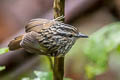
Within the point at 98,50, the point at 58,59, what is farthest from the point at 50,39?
the point at 98,50

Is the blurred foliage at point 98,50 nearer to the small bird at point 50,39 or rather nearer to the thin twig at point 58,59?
the small bird at point 50,39

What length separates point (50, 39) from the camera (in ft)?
11.4

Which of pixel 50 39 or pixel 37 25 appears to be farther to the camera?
pixel 37 25

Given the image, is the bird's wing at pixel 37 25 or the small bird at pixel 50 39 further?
the bird's wing at pixel 37 25

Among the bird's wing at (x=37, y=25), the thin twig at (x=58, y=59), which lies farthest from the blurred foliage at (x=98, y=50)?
the thin twig at (x=58, y=59)

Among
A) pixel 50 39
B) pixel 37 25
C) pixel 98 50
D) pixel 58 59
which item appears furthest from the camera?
pixel 98 50

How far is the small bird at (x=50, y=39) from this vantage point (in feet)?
11.0

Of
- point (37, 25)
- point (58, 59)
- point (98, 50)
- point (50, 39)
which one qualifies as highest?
point (37, 25)

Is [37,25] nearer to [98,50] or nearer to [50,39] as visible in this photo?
[50,39]

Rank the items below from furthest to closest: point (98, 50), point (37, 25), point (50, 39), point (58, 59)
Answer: point (98, 50) < point (37, 25) < point (50, 39) < point (58, 59)

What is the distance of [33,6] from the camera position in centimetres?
817

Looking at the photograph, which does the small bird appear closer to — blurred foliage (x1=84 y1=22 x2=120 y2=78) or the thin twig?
the thin twig

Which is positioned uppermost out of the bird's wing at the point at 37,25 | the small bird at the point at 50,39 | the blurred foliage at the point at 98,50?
the bird's wing at the point at 37,25

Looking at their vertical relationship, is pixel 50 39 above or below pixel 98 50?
above
